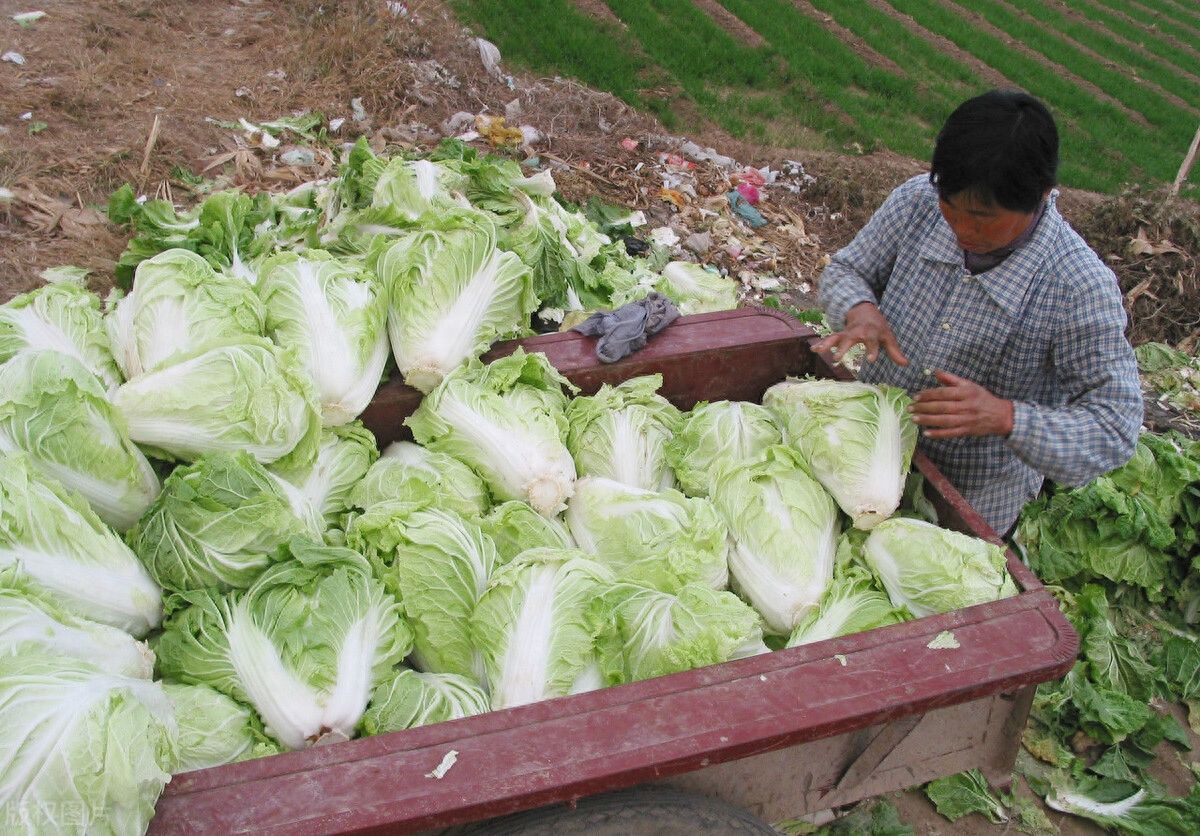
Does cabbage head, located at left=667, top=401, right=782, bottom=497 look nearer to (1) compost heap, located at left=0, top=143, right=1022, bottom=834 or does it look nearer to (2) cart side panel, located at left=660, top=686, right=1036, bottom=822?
(1) compost heap, located at left=0, top=143, right=1022, bottom=834

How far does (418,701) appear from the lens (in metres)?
2.21

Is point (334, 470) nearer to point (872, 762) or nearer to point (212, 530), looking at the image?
point (212, 530)

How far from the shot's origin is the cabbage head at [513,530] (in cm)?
267

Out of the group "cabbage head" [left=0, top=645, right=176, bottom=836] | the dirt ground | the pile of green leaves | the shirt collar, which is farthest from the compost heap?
the dirt ground

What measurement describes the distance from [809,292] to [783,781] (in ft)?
19.2

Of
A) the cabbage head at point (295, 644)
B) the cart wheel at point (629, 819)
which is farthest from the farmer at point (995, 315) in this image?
the cabbage head at point (295, 644)

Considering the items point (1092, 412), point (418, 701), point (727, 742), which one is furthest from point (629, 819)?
point (1092, 412)

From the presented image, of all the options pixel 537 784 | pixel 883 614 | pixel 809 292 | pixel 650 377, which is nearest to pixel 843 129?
pixel 809 292

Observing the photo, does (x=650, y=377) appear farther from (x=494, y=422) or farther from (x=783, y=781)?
(x=783, y=781)

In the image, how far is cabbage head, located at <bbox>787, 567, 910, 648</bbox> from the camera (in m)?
2.49

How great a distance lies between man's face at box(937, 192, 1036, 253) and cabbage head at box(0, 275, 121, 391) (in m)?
2.86

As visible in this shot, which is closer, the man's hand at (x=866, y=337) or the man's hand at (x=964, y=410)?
the man's hand at (x=964, y=410)

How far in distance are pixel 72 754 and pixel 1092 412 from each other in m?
3.00

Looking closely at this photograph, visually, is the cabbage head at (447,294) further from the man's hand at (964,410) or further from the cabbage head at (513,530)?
the man's hand at (964,410)
